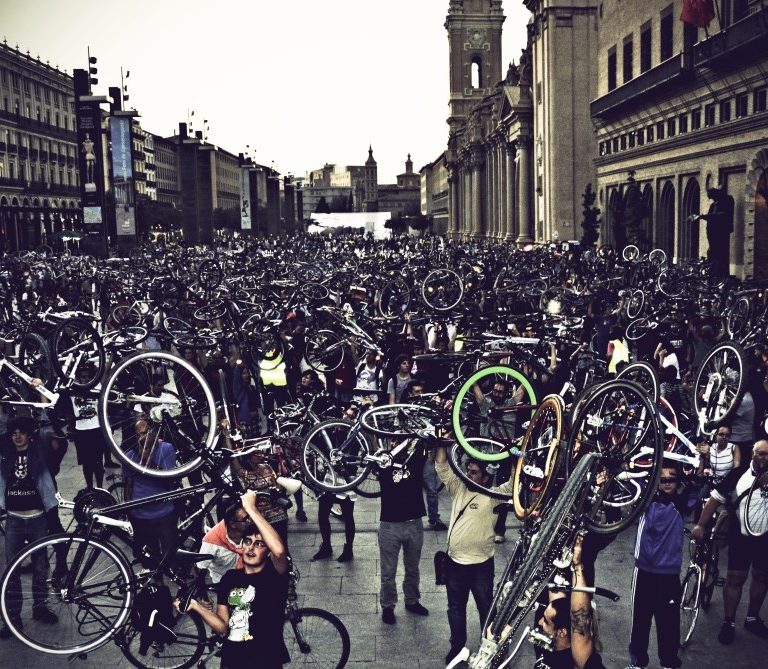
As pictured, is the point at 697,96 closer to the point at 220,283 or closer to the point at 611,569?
the point at 220,283

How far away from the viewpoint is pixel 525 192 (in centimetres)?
7344

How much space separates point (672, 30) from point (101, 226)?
27.8 meters

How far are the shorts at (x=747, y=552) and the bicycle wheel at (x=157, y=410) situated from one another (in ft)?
14.5

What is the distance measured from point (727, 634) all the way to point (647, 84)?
3853 centimetres

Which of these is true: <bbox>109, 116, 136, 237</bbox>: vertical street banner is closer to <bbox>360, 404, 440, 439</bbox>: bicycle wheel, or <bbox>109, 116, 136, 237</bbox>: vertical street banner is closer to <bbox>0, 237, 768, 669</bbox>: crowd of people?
<bbox>0, 237, 768, 669</bbox>: crowd of people

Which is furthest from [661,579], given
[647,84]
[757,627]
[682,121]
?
[647,84]

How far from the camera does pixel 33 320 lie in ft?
54.4

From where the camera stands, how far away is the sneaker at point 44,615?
304 inches

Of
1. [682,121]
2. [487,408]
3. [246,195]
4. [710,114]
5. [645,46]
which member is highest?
[645,46]

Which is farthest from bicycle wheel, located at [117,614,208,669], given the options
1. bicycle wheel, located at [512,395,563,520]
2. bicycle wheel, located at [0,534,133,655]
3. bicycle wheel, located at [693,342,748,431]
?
bicycle wheel, located at [693,342,748,431]

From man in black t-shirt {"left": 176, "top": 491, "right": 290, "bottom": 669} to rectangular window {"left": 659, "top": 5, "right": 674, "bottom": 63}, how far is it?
131 ft

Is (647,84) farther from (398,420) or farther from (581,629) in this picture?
(581,629)

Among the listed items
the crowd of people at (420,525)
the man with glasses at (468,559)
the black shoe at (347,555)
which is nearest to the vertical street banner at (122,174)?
the crowd of people at (420,525)

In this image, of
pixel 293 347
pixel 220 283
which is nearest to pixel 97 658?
pixel 293 347
